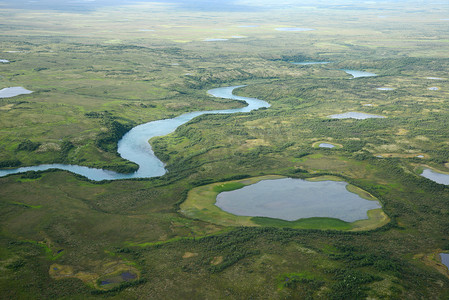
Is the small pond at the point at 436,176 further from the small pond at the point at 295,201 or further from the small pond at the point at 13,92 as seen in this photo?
the small pond at the point at 13,92

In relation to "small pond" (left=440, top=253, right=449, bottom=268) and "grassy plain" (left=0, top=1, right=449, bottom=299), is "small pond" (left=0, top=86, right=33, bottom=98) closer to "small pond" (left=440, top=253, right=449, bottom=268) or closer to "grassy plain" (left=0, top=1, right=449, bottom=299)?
"grassy plain" (left=0, top=1, right=449, bottom=299)

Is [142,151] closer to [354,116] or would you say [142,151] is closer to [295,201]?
[295,201]

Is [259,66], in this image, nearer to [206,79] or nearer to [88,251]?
[206,79]

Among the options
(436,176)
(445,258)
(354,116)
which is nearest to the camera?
(445,258)

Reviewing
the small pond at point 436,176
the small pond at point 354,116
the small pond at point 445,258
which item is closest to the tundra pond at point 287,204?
the small pond at point 445,258

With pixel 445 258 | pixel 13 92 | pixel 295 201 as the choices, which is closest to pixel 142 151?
pixel 295 201

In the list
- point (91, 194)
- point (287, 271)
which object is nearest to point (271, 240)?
point (287, 271)
